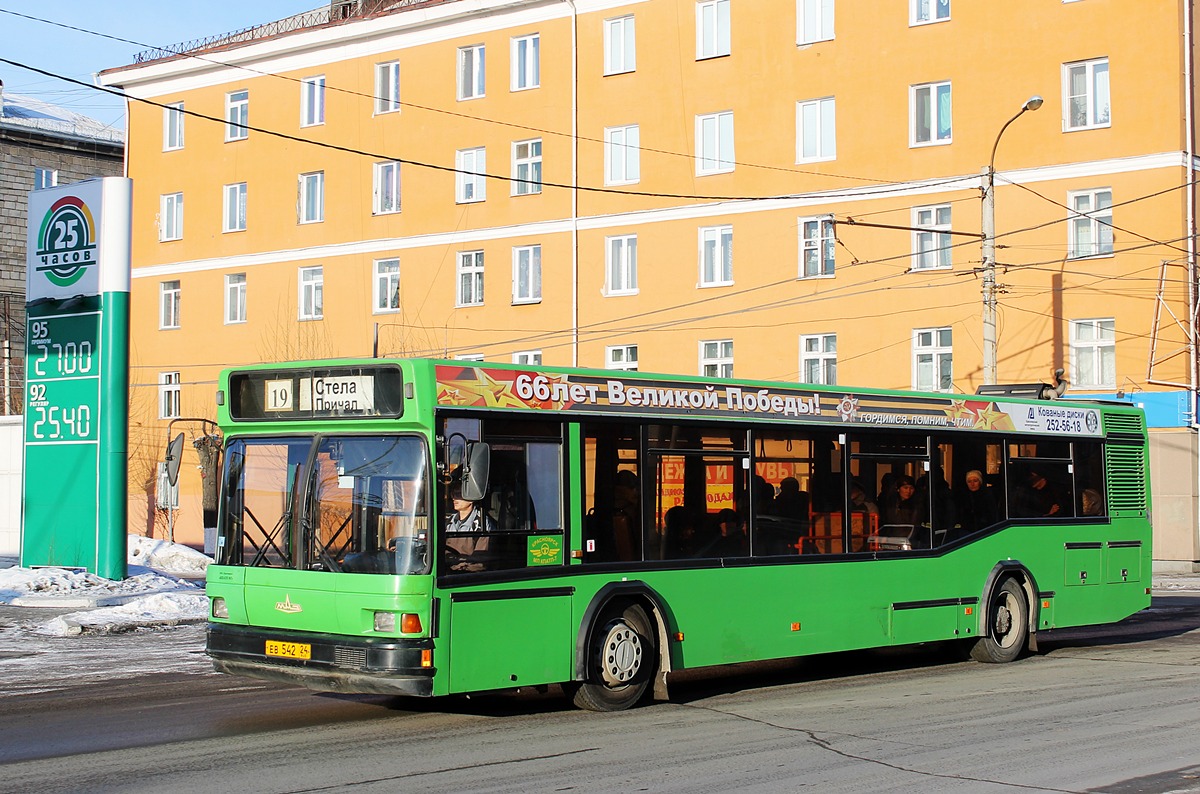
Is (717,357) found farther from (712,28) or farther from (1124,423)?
(1124,423)

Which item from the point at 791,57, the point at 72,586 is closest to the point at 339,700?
the point at 72,586

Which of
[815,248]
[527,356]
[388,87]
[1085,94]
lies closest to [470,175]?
[388,87]

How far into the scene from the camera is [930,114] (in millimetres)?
35906

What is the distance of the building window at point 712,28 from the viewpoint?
128 feet

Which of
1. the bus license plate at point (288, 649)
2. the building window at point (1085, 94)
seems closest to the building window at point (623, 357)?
the building window at point (1085, 94)

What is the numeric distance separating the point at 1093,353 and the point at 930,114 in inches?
276

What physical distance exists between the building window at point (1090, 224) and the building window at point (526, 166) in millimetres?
14792

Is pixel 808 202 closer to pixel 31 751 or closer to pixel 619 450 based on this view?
pixel 619 450

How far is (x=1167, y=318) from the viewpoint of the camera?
1292 inches

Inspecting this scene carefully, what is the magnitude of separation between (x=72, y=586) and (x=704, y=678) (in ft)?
38.6

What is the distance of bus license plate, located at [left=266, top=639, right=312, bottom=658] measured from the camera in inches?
421

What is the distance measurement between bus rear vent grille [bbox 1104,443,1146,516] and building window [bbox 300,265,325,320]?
3188 cm

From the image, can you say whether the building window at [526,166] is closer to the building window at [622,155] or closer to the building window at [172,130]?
the building window at [622,155]

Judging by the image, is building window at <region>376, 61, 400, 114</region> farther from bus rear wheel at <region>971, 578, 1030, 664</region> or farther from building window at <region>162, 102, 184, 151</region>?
bus rear wheel at <region>971, 578, 1030, 664</region>
